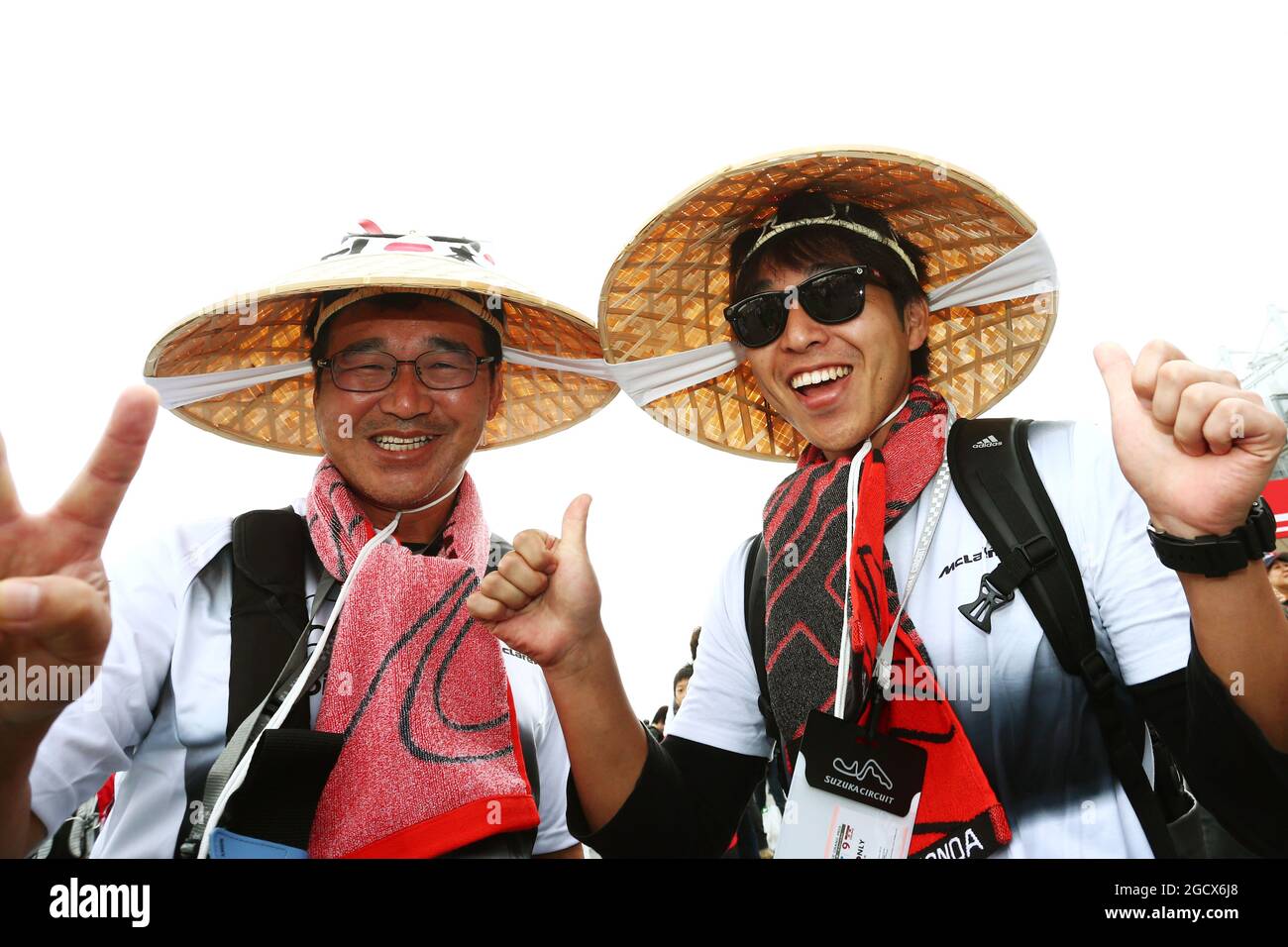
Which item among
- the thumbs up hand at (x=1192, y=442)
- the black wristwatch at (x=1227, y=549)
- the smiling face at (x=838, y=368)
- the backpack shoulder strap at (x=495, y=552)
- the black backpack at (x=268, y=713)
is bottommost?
the black backpack at (x=268, y=713)

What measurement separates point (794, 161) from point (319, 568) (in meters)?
1.64

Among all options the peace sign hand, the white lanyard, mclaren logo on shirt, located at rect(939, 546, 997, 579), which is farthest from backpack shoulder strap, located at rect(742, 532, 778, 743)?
the peace sign hand

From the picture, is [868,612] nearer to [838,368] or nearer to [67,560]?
[838,368]

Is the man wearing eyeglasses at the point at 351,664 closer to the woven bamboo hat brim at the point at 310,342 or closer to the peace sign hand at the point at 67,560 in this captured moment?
the peace sign hand at the point at 67,560

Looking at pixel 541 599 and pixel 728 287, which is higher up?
pixel 728 287

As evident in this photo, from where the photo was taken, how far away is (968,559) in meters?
2.00

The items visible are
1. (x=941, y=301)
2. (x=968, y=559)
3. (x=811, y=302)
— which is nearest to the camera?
(x=968, y=559)

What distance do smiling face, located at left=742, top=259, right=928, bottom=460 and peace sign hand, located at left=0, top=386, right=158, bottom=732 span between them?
149 centimetres

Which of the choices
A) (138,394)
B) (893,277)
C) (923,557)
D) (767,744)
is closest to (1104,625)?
(923,557)

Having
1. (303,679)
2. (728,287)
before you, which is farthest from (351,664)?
(728,287)

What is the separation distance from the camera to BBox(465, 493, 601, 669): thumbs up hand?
1975 mm

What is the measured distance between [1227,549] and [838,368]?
1023 millimetres

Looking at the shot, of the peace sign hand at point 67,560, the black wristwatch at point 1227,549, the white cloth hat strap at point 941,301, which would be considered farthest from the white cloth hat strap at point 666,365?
the peace sign hand at point 67,560

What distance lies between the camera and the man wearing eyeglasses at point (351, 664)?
1.89 m
